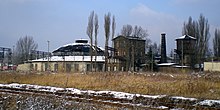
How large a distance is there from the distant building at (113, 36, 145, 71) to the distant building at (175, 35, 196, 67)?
865 cm

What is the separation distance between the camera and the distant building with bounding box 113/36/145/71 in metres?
64.7

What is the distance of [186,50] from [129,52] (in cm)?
1444

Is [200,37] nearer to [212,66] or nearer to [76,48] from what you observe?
[212,66]

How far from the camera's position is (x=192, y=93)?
18.0 metres

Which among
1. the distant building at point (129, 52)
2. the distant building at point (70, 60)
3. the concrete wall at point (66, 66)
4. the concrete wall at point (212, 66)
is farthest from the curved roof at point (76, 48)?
the concrete wall at point (212, 66)

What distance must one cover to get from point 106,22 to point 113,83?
36946mm

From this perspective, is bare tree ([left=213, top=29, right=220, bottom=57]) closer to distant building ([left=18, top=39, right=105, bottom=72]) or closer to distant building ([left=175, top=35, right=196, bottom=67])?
distant building ([left=175, top=35, right=196, bottom=67])

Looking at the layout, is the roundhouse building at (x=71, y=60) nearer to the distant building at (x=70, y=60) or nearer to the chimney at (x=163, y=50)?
the distant building at (x=70, y=60)

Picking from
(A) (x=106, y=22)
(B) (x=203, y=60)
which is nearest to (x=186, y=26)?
(B) (x=203, y=60)

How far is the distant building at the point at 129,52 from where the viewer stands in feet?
212

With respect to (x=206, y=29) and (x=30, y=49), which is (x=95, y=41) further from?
(x=30, y=49)

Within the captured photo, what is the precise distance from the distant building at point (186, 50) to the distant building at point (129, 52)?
8645mm

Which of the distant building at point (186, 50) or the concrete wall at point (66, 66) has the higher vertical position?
the distant building at point (186, 50)

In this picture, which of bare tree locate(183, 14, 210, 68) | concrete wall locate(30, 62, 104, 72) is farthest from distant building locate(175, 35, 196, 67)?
concrete wall locate(30, 62, 104, 72)
